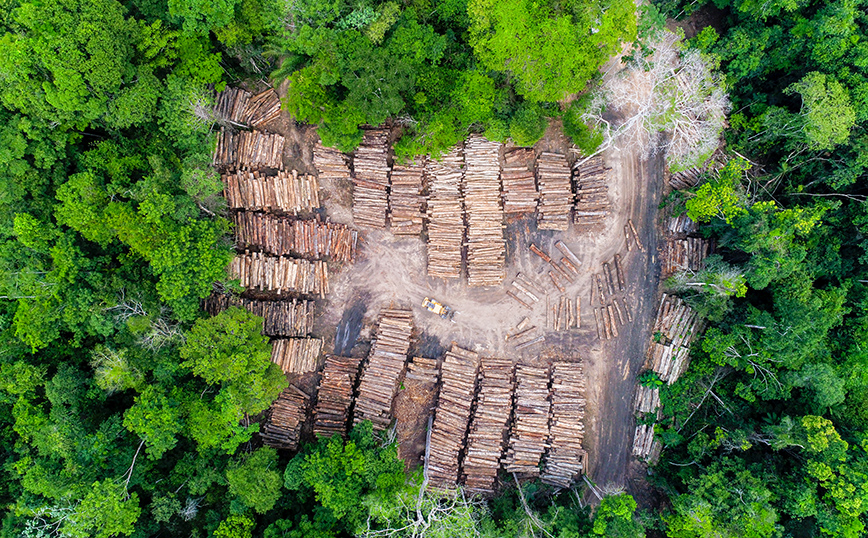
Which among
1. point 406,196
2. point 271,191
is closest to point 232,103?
point 271,191

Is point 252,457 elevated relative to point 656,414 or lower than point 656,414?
lower

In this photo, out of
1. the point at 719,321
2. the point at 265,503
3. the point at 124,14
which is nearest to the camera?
the point at 124,14

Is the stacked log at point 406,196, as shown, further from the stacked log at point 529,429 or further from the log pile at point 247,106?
the stacked log at point 529,429

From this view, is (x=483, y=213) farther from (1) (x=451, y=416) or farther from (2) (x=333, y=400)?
(2) (x=333, y=400)

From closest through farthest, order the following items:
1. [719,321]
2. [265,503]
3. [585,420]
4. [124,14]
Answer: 1. [124,14]
2. [265,503]
3. [719,321]
4. [585,420]

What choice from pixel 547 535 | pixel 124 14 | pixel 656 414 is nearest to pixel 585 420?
pixel 656 414

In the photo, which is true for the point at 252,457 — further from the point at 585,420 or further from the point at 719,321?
the point at 719,321

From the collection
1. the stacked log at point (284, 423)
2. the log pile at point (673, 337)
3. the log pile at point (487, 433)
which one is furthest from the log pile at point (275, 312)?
the log pile at point (673, 337)

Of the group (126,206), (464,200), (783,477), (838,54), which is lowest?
(783,477)
